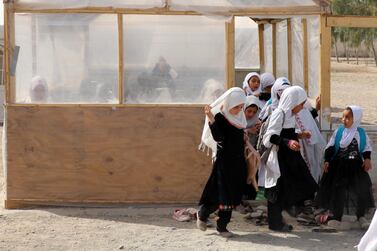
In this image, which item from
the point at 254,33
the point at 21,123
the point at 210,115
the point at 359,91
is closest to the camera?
the point at 210,115

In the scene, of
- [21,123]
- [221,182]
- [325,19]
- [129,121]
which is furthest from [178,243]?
[325,19]

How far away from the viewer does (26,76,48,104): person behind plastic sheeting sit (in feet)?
23.5

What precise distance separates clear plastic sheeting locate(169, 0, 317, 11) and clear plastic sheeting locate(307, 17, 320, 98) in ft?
1.53

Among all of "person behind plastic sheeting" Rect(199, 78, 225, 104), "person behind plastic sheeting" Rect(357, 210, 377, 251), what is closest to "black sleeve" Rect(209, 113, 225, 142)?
"person behind plastic sheeting" Rect(199, 78, 225, 104)

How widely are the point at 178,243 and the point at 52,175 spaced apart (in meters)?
1.90

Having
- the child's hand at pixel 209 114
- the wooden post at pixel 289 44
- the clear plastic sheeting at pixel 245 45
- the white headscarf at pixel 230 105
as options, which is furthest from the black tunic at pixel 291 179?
the clear plastic sheeting at pixel 245 45

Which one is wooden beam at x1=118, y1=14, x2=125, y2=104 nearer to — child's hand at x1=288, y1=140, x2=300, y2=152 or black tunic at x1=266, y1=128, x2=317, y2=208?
black tunic at x1=266, y1=128, x2=317, y2=208

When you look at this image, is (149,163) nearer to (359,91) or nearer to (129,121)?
(129,121)

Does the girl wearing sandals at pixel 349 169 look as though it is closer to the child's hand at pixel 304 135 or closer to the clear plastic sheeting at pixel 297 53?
the child's hand at pixel 304 135

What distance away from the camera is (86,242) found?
6078mm

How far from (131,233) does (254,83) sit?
2386 millimetres

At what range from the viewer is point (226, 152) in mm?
6152

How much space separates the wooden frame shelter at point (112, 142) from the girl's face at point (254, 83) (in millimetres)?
524

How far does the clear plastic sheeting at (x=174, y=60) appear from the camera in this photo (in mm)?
7164
